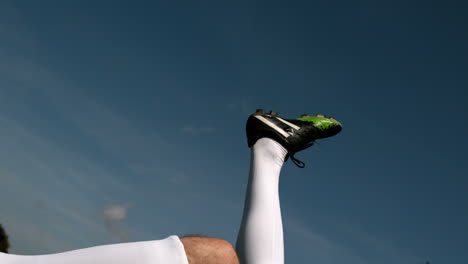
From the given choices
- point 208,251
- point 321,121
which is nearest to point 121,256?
point 208,251

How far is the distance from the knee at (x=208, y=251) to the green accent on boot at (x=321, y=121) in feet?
7.16

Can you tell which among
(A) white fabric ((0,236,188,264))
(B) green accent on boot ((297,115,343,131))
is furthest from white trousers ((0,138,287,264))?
(B) green accent on boot ((297,115,343,131))

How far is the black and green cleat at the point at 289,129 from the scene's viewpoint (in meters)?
3.68

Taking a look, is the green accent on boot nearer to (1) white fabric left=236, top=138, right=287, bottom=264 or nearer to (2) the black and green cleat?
(2) the black and green cleat

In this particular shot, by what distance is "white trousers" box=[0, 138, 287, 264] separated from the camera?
1760 mm

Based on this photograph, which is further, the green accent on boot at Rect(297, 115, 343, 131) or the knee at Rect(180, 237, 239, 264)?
the green accent on boot at Rect(297, 115, 343, 131)

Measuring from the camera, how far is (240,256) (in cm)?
261

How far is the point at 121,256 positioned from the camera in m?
1.76

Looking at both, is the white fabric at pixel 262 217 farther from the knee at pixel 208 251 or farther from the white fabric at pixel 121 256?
the white fabric at pixel 121 256

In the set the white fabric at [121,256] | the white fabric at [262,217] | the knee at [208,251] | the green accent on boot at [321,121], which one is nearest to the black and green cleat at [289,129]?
the green accent on boot at [321,121]

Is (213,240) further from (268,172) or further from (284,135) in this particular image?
(284,135)

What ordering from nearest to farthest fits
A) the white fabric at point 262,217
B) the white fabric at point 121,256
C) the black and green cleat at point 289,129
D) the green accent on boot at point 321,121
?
the white fabric at point 121,256
the white fabric at point 262,217
the black and green cleat at point 289,129
the green accent on boot at point 321,121

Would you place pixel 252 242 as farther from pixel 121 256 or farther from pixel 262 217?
pixel 121 256

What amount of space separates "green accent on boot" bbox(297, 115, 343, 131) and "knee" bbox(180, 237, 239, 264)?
2.18 metres
